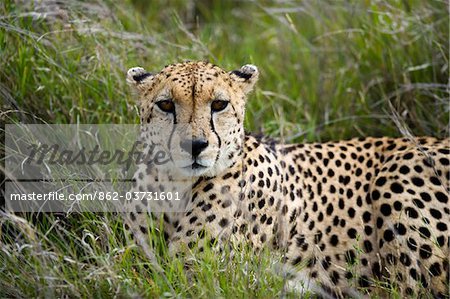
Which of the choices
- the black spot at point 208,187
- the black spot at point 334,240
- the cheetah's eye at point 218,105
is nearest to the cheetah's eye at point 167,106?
the cheetah's eye at point 218,105

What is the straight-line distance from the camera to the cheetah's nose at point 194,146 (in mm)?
3908

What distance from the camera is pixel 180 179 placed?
4.27m

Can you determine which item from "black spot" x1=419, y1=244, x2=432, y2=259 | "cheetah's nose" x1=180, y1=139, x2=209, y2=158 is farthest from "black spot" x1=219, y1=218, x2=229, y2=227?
"black spot" x1=419, y1=244, x2=432, y2=259

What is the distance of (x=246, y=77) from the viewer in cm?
444

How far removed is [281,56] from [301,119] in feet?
4.00

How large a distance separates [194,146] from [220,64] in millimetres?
1903

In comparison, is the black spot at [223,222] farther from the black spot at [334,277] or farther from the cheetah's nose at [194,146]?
the black spot at [334,277]

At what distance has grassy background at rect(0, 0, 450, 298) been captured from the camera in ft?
13.0

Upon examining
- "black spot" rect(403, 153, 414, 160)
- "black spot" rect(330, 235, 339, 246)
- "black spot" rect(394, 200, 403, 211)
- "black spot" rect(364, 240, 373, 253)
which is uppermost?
"black spot" rect(403, 153, 414, 160)

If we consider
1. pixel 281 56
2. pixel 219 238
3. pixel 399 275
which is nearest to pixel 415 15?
pixel 281 56

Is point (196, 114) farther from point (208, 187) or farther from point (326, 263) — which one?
point (326, 263)

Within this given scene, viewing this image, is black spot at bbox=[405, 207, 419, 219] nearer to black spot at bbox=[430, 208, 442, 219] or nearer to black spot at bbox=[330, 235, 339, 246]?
black spot at bbox=[430, 208, 442, 219]

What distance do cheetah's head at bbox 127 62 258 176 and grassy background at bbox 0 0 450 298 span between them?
481 millimetres

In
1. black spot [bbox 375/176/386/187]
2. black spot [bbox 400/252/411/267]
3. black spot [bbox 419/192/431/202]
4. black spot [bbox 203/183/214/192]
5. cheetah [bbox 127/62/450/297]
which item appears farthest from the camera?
black spot [bbox 375/176/386/187]
